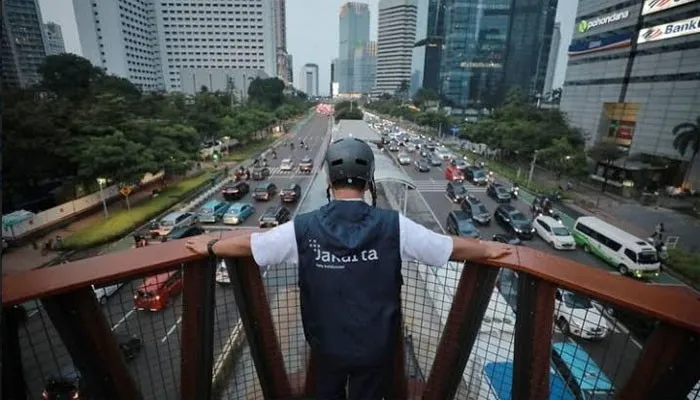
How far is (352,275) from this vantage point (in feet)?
4.83

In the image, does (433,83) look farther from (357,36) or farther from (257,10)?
(357,36)

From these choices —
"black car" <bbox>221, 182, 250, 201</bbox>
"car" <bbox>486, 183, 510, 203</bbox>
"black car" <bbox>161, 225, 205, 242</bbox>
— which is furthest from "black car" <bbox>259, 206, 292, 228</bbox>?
"car" <bbox>486, 183, 510, 203</bbox>

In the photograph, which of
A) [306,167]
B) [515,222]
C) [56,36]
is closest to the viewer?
[515,222]

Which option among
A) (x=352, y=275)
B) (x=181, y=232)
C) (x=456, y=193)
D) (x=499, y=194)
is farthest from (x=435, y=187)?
(x=352, y=275)

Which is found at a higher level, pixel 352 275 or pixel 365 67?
pixel 365 67

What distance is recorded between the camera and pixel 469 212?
59.1ft

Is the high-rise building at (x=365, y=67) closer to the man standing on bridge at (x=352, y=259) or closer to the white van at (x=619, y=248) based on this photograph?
the white van at (x=619, y=248)

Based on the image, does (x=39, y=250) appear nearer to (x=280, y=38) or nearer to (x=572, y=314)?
(x=572, y=314)

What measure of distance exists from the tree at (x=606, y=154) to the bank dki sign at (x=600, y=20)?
1079cm

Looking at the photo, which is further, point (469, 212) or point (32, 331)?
point (469, 212)

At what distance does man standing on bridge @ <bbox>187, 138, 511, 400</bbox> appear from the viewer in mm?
1469

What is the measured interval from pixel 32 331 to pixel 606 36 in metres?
39.4

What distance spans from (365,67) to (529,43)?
10604 cm

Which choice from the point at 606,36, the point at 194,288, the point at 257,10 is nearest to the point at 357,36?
the point at 257,10
